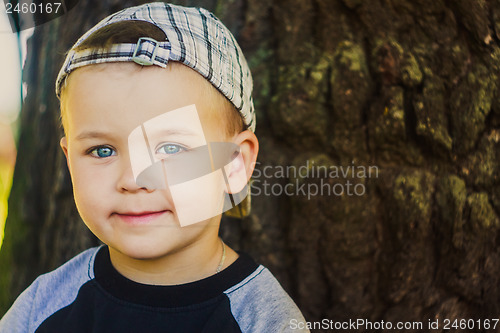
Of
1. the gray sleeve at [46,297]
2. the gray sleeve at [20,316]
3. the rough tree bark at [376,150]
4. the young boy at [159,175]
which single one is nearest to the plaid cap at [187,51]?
the young boy at [159,175]

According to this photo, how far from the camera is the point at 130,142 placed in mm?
1137

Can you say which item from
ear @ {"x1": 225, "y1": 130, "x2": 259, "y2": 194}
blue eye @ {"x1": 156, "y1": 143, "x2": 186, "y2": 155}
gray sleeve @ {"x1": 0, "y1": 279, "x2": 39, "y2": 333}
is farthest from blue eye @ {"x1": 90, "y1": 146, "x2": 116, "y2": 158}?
gray sleeve @ {"x1": 0, "y1": 279, "x2": 39, "y2": 333}

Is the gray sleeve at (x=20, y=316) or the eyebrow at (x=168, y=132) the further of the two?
the gray sleeve at (x=20, y=316)

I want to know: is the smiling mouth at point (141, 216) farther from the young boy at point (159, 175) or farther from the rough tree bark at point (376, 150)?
the rough tree bark at point (376, 150)

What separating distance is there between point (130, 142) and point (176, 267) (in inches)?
16.9

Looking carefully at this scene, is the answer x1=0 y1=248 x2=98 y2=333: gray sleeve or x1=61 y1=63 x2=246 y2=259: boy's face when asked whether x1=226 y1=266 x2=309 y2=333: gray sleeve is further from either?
x1=0 y1=248 x2=98 y2=333: gray sleeve

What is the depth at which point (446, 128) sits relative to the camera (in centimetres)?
166

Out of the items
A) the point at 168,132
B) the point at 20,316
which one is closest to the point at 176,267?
the point at 168,132

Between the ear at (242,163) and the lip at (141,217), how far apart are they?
0.27 meters

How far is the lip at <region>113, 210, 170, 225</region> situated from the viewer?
1.17 meters

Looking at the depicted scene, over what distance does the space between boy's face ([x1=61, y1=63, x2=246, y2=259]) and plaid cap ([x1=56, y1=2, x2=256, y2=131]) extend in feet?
0.10

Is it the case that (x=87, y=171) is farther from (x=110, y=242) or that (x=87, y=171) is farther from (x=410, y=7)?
(x=410, y=7)

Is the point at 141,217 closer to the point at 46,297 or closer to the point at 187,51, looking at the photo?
the point at 187,51

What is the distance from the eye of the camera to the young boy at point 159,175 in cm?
116
